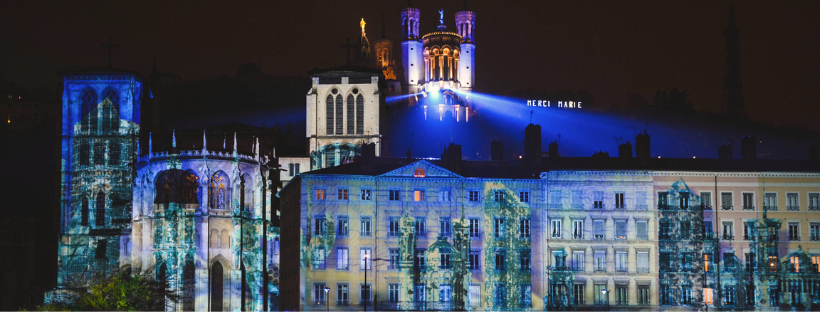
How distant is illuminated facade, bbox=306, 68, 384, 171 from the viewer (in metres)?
115

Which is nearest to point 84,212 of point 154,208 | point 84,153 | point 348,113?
point 84,153

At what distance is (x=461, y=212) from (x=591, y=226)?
30.7 ft

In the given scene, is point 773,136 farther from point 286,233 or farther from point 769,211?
point 286,233

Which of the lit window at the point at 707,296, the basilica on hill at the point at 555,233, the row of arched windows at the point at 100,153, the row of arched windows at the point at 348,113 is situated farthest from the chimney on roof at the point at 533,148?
the row of arched windows at the point at 100,153

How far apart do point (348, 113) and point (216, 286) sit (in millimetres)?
23860

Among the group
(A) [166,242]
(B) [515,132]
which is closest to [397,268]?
(A) [166,242]

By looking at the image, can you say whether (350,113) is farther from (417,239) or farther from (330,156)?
(417,239)

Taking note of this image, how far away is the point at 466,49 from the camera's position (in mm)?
181750

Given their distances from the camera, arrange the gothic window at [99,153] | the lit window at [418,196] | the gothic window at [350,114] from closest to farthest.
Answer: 1. the lit window at [418,196]
2. the gothic window at [99,153]
3. the gothic window at [350,114]

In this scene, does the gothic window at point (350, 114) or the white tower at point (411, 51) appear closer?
the gothic window at point (350, 114)

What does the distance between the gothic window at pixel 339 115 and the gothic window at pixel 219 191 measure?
619 inches

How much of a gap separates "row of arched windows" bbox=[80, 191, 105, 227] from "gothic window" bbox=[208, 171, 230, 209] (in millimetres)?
13070

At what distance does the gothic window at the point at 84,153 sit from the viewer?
363 ft

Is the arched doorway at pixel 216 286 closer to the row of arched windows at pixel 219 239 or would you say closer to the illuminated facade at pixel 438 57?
the row of arched windows at pixel 219 239
